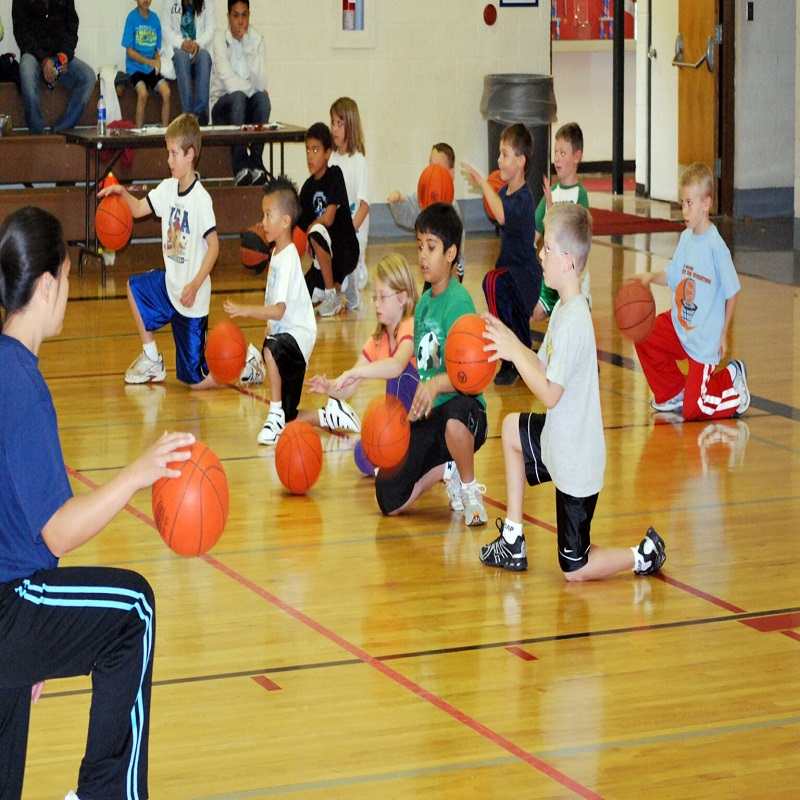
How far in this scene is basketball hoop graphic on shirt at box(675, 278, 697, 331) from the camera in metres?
6.93

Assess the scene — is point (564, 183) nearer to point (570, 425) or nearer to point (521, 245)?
point (521, 245)

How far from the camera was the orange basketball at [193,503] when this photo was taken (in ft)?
11.4

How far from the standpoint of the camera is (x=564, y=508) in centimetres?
462

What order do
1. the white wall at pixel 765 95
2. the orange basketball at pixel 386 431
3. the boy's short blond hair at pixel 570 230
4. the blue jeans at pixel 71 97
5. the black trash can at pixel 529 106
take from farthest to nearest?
the white wall at pixel 765 95, the black trash can at pixel 529 106, the blue jeans at pixel 71 97, the orange basketball at pixel 386 431, the boy's short blond hair at pixel 570 230

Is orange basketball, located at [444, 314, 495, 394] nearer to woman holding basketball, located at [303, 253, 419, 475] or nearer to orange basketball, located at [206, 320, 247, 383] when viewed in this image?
woman holding basketball, located at [303, 253, 419, 475]

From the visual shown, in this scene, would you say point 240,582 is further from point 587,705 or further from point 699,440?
point 699,440

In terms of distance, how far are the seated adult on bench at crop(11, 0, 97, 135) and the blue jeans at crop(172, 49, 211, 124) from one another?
764mm

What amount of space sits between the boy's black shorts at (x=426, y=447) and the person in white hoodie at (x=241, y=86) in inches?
284

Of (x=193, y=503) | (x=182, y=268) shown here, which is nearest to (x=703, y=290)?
(x=182, y=268)

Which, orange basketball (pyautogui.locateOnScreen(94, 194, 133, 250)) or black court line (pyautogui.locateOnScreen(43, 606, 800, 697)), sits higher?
orange basketball (pyautogui.locateOnScreen(94, 194, 133, 250))

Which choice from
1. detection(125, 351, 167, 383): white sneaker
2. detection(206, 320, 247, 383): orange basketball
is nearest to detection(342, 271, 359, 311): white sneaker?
detection(125, 351, 167, 383): white sneaker

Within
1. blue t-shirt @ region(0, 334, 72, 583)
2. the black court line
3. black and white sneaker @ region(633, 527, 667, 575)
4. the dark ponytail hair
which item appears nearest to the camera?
blue t-shirt @ region(0, 334, 72, 583)

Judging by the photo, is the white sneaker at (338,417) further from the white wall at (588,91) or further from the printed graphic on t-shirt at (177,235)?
the white wall at (588,91)

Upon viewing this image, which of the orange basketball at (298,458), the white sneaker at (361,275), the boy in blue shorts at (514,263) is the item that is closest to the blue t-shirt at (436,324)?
the orange basketball at (298,458)
